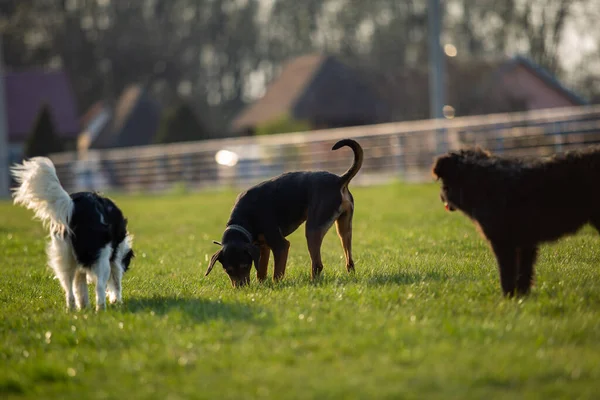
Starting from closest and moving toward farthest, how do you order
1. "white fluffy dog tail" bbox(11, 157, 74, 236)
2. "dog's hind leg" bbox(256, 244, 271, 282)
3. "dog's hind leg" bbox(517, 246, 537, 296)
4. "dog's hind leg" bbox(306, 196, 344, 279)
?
"dog's hind leg" bbox(517, 246, 537, 296), "white fluffy dog tail" bbox(11, 157, 74, 236), "dog's hind leg" bbox(306, 196, 344, 279), "dog's hind leg" bbox(256, 244, 271, 282)

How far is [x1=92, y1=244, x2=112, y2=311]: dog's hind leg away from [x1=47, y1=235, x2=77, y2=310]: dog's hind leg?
0.77ft

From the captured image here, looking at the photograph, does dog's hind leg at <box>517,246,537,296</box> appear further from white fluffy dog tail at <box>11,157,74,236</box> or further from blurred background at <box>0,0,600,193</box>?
blurred background at <box>0,0,600,193</box>

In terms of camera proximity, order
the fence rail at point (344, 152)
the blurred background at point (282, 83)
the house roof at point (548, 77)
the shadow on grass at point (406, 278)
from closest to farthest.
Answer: the shadow on grass at point (406, 278) < the fence rail at point (344, 152) < the blurred background at point (282, 83) < the house roof at point (548, 77)

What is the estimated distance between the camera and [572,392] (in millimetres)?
4383

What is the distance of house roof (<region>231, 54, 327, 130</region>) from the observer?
2039 inches

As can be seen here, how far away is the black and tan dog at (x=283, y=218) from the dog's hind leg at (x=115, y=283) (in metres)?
1.05

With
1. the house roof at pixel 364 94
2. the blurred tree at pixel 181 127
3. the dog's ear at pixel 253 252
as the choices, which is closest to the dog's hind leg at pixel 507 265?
the dog's ear at pixel 253 252

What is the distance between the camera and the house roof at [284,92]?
51781mm

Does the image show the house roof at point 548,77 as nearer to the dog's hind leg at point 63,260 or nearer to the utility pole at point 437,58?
the utility pole at point 437,58

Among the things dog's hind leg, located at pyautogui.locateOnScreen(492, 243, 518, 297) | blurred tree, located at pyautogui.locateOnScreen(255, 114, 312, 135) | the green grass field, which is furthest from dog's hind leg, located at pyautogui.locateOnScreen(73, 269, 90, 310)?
blurred tree, located at pyautogui.locateOnScreen(255, 114, 312, 135)

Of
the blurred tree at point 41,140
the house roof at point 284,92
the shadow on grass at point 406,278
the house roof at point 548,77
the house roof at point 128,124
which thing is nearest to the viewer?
the shadow on grass at point 406,278

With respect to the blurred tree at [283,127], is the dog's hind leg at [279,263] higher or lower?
higher

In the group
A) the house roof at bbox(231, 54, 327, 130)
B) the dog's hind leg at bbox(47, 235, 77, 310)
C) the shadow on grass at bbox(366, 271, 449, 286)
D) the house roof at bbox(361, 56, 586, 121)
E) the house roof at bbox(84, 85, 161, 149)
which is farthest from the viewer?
the house roof at bbox(84, 85, 161, 149)

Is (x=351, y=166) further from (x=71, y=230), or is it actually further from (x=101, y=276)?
(x=71, y=230)
